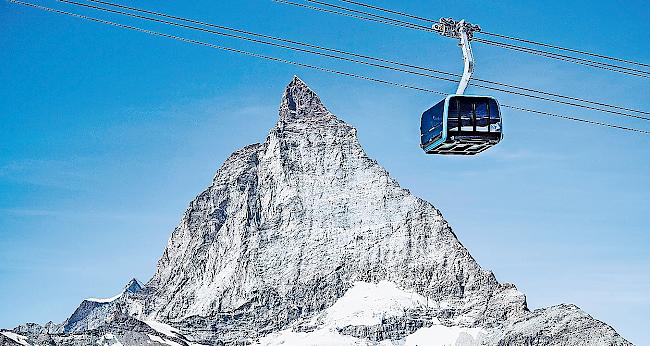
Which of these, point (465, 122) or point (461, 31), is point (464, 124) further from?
point (461, 31)

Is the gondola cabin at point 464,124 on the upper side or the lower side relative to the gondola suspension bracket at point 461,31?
lower

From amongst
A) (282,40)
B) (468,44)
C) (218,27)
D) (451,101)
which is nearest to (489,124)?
(451,101)

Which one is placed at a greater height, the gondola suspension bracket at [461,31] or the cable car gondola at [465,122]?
the gondola suspension bracket at [461,31]

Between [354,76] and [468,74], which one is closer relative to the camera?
[468,74]

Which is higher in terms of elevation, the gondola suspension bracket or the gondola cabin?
the gondola suspension bracket

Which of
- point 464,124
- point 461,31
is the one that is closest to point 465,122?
point 464,124

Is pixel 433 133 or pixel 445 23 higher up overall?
pixel 445 23

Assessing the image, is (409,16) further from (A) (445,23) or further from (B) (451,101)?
(B) (451,101)

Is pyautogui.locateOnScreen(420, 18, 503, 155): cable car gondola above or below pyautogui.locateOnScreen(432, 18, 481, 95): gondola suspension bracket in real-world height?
below
